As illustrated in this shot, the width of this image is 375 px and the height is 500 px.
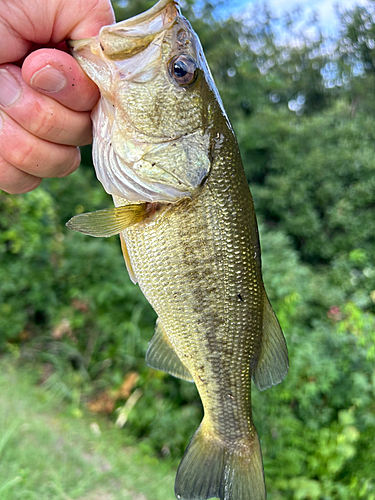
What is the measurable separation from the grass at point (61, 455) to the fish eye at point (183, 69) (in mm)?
2190

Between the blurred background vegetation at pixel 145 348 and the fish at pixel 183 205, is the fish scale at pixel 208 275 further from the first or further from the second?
the blurred background vegetation at pixel 145 348

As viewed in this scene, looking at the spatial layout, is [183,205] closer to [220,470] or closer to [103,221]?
[103,221]

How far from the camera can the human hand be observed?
1.17 metres

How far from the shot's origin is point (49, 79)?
1.17m

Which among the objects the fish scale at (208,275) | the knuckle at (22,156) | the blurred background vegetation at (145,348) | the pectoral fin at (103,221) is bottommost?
the blurred background vegetation at (145,348)

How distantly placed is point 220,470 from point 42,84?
157 cm

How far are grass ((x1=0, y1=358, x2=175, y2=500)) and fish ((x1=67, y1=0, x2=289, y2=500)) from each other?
1.41m

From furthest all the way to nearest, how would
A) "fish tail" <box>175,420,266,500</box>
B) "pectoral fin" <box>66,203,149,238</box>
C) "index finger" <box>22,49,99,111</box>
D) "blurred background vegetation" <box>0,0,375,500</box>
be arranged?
"blurred background vegetation" <box>0,0,375,500</box> → "fish tail" <box>175,420,266,500</box> → "pectoral fin" <box>66,203,149,238</box> → "index finger" <box>22,49,99,111</box>

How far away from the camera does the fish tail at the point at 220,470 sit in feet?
4.73

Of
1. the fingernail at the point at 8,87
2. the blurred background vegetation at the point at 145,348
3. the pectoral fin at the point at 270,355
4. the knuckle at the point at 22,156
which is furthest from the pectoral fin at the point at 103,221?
the blurred background vegetation at the point at 145,348

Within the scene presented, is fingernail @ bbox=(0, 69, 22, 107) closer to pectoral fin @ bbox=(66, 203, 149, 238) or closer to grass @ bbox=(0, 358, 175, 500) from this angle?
pectoral fin @ bbox=(66, 203, 149, 238)

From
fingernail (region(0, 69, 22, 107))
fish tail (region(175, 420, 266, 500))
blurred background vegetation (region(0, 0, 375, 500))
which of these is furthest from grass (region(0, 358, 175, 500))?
Answer: fingernail (region(0, 69, 22, 107))

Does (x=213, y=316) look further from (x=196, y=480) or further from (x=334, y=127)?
(x=334, y=127)

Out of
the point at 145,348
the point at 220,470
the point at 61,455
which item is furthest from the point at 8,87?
the point at 145,348
